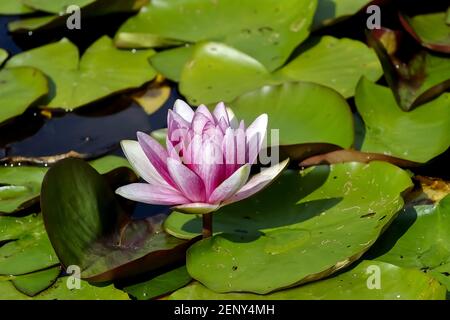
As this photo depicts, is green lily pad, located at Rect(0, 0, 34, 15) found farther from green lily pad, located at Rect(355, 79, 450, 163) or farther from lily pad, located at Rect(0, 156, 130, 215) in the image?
green lily pad, located at Rect(355, 79, 450, 163)

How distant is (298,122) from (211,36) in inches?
27.2

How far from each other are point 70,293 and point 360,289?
729 mm

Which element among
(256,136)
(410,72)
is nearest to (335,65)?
(410,72)

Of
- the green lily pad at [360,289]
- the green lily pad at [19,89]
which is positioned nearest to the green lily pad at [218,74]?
the green lily pad at [19,89]

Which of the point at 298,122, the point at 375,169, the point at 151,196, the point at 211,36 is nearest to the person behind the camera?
the point at 151,196

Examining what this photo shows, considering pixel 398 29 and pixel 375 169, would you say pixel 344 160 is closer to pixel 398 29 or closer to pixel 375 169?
pixel 375 169

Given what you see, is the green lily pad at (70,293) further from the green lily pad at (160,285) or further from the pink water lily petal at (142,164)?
the pink water lily petal at (142,164)

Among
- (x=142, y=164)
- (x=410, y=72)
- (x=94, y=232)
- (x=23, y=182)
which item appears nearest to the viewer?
(x=142, y=164)

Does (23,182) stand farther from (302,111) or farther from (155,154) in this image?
(302,111)

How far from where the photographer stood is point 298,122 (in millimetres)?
2361

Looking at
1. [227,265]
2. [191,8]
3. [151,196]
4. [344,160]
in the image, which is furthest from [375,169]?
[191,8]

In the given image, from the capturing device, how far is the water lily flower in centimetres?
182

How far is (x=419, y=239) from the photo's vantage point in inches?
78.4

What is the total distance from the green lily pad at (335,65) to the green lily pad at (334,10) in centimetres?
8
